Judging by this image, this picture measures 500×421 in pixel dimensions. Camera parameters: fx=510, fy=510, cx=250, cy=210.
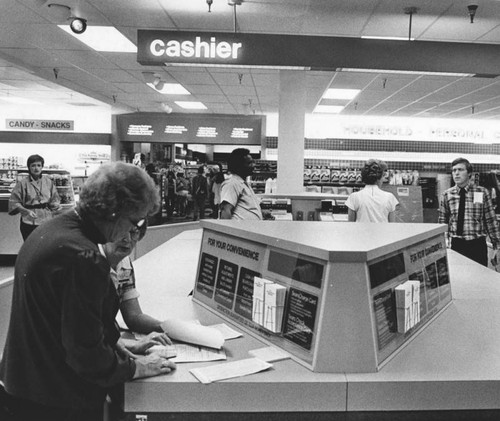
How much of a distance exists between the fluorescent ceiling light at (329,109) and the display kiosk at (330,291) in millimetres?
10124

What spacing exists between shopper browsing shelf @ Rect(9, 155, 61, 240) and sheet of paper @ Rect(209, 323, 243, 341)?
5260 millimetres

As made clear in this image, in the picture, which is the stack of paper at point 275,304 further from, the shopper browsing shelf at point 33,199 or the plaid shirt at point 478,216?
the shopper browsing shelf at point 33,199

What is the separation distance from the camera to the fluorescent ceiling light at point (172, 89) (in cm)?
980

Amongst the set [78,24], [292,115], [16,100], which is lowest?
[292,115]

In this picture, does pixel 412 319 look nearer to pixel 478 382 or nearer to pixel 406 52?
pixel 478 382

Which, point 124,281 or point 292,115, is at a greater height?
point 292,115

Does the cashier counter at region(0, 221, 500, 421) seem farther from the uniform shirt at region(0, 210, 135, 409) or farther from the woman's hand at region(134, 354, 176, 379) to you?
the uniform shirt at region(0, 210, 135, 409)

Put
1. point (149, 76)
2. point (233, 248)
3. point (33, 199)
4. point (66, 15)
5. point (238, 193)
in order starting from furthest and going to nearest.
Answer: point (149, 76)
point (33, 199)
point (66, 15)
point (238, 193)
point (233, 248)

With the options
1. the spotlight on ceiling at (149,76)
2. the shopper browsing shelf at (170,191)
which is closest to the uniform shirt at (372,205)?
the spotlight on ceiling at (149,76)

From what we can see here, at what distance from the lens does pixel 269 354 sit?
1634 millimetres

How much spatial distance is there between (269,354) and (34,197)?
589 cm

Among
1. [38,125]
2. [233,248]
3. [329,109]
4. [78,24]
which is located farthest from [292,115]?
[38,125]

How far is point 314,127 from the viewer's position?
1391 cm

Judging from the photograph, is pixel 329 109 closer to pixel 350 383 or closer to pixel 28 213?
pixel 28 213
